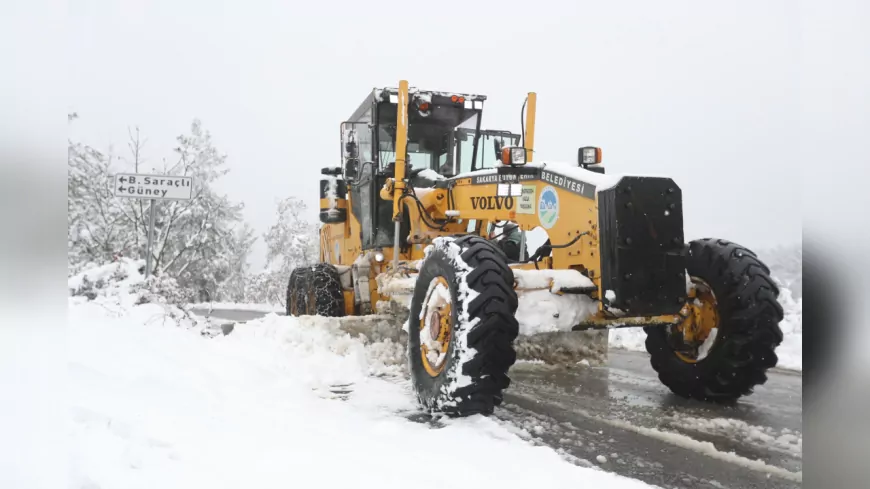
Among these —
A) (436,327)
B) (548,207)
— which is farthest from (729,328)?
(436,327)

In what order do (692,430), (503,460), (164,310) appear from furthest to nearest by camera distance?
(164,310) < (692,430) < (503,460)

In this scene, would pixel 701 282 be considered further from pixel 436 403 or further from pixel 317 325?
pixel 317 325

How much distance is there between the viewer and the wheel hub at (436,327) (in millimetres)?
3980

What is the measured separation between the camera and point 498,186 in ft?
15.5

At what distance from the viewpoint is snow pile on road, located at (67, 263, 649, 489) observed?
2281mm

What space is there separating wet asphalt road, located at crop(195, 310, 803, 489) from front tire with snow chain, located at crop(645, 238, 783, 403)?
16 cm

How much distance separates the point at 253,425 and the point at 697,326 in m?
3.16

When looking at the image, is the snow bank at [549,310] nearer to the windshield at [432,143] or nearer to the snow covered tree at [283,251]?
the windshield at [432,143]

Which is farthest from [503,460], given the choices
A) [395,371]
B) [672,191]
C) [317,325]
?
[317,325]

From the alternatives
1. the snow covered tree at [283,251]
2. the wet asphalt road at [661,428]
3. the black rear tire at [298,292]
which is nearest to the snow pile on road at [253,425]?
the wet asphalt road at [661,428]

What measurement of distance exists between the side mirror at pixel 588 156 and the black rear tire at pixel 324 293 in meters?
3.83

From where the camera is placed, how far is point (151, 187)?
607 centimetres
